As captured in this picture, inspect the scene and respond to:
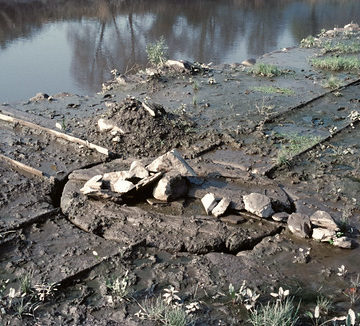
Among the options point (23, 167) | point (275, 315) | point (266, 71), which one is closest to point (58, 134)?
point (23, 167)

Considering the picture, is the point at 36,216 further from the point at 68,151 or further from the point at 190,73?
the point at 190,73

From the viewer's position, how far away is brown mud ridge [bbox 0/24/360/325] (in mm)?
3885

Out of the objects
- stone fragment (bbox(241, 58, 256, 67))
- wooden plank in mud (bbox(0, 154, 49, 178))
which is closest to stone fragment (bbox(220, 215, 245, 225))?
wooden plank in mud (bbox(0, 154, 49, 178))

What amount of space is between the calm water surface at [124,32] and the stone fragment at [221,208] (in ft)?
20.4

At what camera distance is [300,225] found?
15.2 ft

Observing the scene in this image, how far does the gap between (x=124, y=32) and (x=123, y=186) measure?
12.0 metres

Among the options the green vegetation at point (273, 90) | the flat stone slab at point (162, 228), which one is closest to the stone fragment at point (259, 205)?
the flat stone slab at point (162, 228)

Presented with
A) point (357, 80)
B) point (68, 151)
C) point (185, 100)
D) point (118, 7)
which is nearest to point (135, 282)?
point (68, 151)

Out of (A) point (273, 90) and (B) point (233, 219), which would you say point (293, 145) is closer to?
(B) point (233, 219)

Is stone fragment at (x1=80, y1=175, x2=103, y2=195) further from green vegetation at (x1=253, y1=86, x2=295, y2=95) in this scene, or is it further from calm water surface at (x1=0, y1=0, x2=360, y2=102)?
calm water surface at (x1=0, y1=0, x2=360, y2=102)

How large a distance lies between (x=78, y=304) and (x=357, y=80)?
7480 mm

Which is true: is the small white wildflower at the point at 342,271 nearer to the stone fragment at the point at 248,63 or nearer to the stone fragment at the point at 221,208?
the stone fragment at the point at 221,208

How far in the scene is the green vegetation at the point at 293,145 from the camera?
6.01m

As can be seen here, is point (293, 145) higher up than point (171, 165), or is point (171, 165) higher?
Result: point (171, 165)
